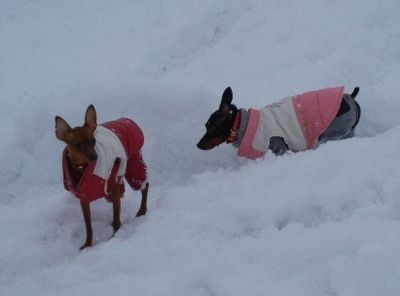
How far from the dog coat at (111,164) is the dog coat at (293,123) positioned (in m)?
1.13

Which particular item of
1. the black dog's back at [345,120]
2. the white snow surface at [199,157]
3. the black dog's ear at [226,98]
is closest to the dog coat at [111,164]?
the white snow surface at [199,157]

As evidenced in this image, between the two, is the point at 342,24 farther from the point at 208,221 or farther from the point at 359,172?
the point at 208,221

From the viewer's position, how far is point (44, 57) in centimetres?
736

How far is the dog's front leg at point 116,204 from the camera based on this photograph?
3531 millimetres

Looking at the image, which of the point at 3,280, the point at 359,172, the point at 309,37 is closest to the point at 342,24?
the point at 309,37

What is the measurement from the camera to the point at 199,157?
16.6ft

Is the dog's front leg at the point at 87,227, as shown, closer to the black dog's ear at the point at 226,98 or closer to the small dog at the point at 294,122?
the small dog at the point at 294,122

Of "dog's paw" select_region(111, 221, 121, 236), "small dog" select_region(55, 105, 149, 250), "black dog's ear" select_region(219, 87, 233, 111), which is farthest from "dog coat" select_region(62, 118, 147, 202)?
"black dog's ear" select_region(219, 87, 233, 111)

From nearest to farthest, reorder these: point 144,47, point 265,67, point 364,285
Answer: point 364,285 → point 265,67 → point 144,47

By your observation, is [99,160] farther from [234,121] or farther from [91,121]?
[234,121]

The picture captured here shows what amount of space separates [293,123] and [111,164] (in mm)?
1942

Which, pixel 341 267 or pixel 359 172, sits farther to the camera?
pixel 359 172

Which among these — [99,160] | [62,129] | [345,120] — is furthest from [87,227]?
[345,120]

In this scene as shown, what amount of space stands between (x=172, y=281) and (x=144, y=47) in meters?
5.52
